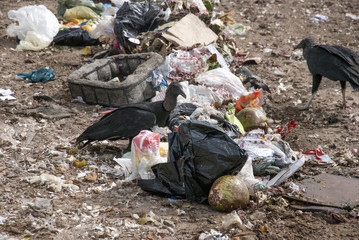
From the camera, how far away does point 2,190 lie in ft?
13.0

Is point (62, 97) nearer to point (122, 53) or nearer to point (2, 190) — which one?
point (122, 53)

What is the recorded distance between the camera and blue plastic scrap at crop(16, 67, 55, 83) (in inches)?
276

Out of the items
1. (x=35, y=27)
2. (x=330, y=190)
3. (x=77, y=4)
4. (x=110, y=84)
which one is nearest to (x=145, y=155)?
(x=330, y=190)

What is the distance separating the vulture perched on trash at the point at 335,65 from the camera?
5926mm

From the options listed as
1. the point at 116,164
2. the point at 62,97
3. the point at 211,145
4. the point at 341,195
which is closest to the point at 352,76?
the point at 341,195

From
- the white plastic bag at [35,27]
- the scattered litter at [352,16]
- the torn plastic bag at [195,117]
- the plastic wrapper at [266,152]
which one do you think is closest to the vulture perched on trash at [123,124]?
the torn plastic bag at [195,117]

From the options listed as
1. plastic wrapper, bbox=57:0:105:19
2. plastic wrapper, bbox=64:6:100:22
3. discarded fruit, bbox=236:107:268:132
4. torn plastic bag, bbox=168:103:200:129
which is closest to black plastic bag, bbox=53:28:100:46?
plastic wrapper, bbox=64:6:100:22

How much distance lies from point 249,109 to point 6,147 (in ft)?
A: 9.91

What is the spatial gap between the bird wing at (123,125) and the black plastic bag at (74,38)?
164 inches

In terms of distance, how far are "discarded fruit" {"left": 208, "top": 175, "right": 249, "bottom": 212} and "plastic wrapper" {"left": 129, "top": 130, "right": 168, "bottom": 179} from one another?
75 centimetres

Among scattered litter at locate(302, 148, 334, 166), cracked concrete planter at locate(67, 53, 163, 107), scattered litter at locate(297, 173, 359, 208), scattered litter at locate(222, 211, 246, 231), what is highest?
scattered litter at locate(222, 211, 246, 231)

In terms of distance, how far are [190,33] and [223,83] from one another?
4.86 feet

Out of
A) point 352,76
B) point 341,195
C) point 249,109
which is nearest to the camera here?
point 341,195

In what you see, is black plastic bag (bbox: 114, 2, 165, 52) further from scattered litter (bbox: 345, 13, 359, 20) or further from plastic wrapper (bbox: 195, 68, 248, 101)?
scattered litter (bbox: 345, 13, 359, 20)
